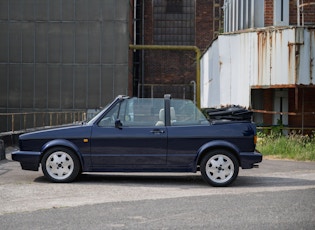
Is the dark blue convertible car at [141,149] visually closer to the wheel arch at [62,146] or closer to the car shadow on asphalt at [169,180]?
the wheel arch at [62,146]

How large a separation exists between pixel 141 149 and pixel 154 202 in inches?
90.2

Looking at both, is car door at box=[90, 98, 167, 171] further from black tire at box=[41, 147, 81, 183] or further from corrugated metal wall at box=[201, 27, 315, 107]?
corrugated metal wall at box=[201, 27, 315, 107]

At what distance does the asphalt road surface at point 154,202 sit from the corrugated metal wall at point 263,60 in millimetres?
8560

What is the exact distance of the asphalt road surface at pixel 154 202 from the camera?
22.5 ft

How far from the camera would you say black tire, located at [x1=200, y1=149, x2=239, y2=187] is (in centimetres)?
1038

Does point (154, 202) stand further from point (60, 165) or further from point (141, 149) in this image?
point (60, 165)

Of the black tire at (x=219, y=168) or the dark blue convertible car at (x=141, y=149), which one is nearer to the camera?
the black tire at (x=219, y=168)

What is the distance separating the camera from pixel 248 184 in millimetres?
10727

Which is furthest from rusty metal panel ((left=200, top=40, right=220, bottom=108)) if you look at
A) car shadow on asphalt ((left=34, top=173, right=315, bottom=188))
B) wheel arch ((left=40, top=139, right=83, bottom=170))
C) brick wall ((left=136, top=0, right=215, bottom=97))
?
brick wall ((left=136, top=0, right=215, bottom=97))

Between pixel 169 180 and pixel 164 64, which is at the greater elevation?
pixel 164 64

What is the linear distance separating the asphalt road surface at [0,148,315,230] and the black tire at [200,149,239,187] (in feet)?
0.54

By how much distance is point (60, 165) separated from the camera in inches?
416

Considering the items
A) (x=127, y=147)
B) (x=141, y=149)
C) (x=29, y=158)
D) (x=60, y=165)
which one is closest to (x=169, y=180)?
(x=141, y=149)

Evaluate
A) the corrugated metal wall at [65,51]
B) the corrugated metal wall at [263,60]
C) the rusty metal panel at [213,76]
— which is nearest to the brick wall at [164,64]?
the corrugated metal wall at [65,51]
